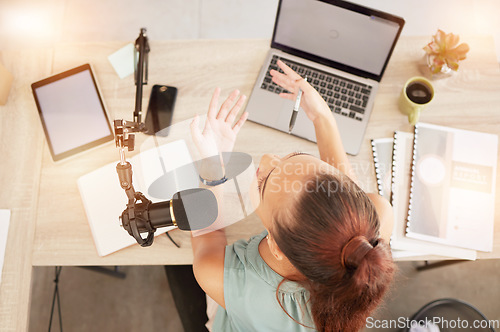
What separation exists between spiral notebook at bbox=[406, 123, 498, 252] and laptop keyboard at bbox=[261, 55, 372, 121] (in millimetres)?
186

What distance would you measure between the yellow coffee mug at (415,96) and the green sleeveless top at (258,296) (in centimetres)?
60

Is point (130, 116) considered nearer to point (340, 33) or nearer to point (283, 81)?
point (283, 81)

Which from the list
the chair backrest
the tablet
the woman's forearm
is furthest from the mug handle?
the tablet

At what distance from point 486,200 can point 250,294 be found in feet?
2.45

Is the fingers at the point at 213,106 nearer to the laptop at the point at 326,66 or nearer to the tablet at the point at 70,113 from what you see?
the laptop at the point at 326,66

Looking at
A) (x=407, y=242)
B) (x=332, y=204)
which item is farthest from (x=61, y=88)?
(x=407, y=242)

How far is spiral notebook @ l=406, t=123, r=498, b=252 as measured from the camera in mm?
1050

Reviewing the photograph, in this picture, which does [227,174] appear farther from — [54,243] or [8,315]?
[8,315]

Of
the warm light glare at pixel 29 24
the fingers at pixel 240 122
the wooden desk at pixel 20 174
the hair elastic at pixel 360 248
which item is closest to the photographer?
the hair elastic at pixel 360 248

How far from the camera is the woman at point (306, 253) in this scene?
667 millimetres

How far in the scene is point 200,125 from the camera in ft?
3.72

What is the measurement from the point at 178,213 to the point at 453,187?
82 centimetres

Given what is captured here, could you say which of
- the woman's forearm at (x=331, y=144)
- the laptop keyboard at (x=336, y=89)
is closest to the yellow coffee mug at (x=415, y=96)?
the laptop keyboard at (x=336, y=89)

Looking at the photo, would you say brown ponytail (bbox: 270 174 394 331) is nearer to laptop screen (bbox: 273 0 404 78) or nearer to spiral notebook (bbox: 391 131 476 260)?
spiral notebook (bbox: 391 131 476 260)
